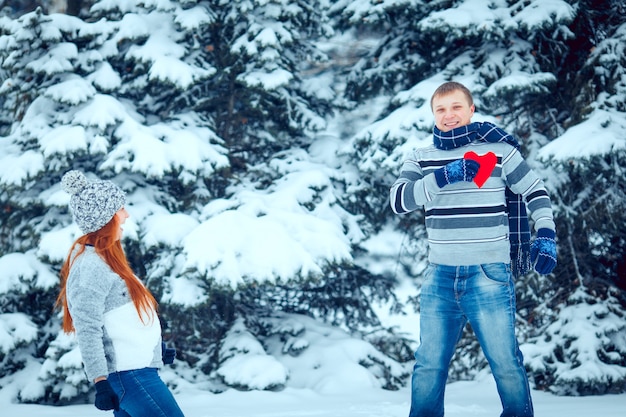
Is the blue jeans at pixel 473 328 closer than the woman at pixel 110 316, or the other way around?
the woman at pixel 110 316

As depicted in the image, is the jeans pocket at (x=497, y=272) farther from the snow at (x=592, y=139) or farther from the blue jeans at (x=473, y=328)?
the snow at (x=592, y=139)

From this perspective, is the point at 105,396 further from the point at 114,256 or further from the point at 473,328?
the point at 473,328

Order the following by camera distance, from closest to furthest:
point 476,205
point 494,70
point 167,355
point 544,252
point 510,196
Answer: point 167,355
point 544,252
point 476,205
point 510,196
point 494,70

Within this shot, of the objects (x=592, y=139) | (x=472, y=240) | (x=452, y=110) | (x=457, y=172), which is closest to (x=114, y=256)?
(x=457, y=172)

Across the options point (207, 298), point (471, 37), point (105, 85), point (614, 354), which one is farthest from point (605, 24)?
point (105, 85)

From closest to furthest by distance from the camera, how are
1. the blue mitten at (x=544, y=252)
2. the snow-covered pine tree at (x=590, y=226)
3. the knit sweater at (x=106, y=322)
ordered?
the knit sweater at (x=106, y=322) < the blue mitten at (x=544, y=252) < the snow-covered pine tree at (x=590, y=226)

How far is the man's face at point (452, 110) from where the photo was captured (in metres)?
3.51

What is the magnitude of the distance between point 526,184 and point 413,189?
0.60 m

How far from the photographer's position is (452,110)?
11.5 ft

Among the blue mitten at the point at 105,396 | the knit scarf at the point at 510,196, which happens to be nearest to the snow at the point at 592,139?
the knit scarf at the point at 510,196

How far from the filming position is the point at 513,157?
3438 millimetres

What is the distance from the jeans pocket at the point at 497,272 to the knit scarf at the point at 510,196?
0.18m

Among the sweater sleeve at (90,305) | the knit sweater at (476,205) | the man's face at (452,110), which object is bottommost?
the sweater sleeve at (90,305)

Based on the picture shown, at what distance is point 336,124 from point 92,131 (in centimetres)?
545
